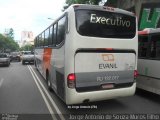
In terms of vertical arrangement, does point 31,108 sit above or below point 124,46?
below

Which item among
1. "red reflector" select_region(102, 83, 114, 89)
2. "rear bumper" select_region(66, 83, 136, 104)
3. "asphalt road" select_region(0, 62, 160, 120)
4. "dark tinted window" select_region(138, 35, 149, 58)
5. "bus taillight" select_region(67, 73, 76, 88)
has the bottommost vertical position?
"asphalt road" select_region(0, 62, 160, 120)

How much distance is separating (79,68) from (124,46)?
1.76 meters

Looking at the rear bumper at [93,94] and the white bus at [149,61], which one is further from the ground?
the white bus at [149,61]

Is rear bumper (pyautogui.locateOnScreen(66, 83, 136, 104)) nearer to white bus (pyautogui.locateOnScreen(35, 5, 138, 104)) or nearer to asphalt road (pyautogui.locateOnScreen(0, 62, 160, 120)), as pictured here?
white bus (pyautogui.locateOnScreen(35, 5, 138, 104))

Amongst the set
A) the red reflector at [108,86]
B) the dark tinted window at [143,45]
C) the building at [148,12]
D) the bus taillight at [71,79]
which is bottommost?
the red reflector at [108,86]

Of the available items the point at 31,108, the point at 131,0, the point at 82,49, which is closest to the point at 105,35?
the point at 82,49

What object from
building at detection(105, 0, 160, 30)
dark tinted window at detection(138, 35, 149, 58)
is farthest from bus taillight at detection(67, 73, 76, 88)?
building at detection(105, 0, 160, 30)

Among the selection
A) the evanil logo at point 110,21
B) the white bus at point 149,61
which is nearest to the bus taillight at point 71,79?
the evanil logo at point 110,21

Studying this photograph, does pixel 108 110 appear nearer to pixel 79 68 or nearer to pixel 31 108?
pixel 79 68

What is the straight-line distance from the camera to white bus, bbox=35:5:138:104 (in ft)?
23.8

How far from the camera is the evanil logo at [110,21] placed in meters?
7.61

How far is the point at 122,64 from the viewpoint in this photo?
798 cm

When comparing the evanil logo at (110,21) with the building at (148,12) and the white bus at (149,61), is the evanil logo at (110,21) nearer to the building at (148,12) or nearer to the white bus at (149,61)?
the white bus at (149,61)

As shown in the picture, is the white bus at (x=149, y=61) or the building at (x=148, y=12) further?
the building at (x=148, y=12)
